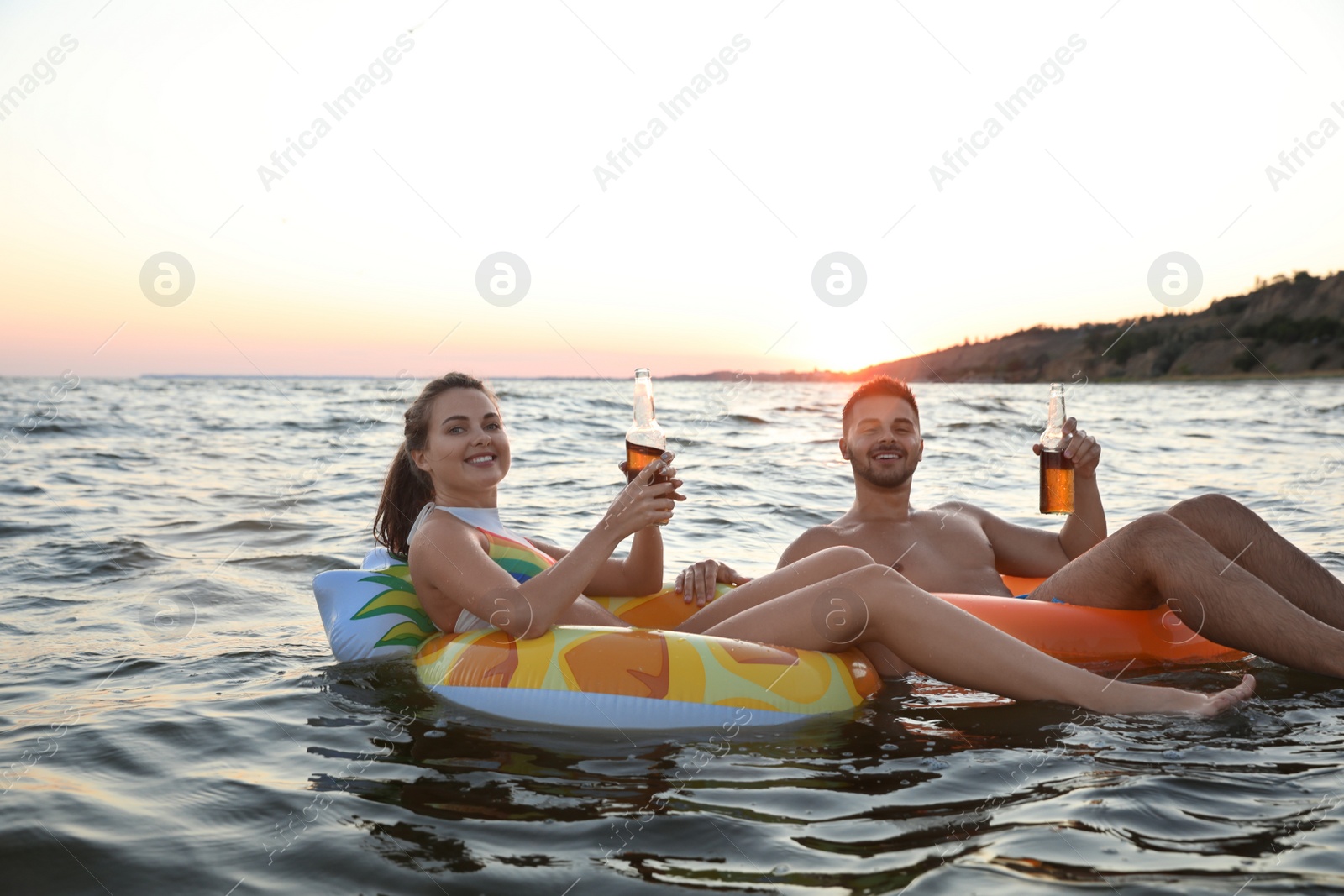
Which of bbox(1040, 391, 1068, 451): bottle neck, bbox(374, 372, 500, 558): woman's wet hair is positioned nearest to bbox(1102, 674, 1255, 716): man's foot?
bbox(1040, 391, 1068, 451): bottle neck

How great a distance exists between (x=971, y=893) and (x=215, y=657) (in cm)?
353

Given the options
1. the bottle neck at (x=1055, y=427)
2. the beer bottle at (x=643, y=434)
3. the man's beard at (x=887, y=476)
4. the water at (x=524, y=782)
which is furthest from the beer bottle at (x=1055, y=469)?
the beer bottle at (x=643, y=434)

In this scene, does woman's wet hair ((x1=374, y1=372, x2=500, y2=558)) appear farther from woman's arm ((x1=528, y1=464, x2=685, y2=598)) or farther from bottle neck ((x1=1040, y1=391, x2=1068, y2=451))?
bottle neck ((x1=1040, y1=391, x2=1068, y2=451))

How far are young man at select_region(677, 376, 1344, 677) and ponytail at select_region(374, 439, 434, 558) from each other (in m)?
1.20

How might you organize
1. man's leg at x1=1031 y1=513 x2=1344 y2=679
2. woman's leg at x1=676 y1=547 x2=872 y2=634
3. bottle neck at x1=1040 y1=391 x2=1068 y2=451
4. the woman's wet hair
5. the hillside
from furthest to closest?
the hillside < bottle neck at x1=1040 y1=391 x2=1068 y2=451 < the woman's wet hair < woman's leg at x1=676 y1=547 x2=872 y2=634 < man's leg at x1=1031 y1=513 x2=1344 y2=679

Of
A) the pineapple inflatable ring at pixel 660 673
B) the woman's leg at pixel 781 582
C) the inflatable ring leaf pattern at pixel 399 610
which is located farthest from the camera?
the inflatable ring leaf pattern at pixel 399 610

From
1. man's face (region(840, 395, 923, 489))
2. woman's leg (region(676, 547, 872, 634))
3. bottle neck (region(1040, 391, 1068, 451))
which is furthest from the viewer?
man's face (region(840, 395, 923, 489))

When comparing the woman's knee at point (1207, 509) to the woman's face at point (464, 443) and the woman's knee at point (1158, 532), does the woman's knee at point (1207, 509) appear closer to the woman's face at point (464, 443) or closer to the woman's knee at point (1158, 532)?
the woman's knee at point (1158, 532)

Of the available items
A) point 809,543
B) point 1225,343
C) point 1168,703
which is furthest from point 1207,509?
point 1225,343

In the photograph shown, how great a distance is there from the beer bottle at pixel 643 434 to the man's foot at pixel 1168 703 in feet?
5.54

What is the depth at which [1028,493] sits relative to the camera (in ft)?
32.3

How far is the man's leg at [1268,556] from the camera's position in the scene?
380cm

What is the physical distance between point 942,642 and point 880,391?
6.09ft

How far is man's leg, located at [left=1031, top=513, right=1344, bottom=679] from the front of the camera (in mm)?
3473
